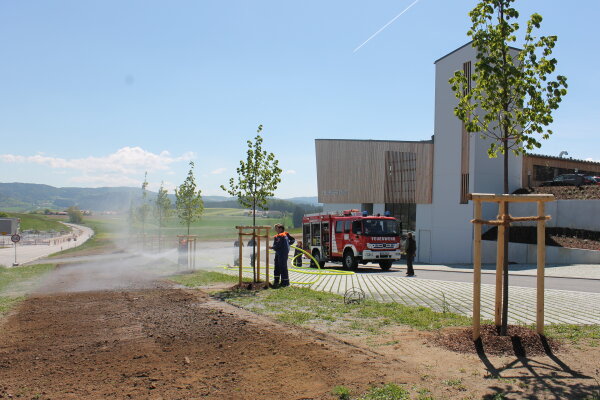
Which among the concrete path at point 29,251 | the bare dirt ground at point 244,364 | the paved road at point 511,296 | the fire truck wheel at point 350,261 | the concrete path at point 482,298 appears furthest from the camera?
the concrete path at point 29,251

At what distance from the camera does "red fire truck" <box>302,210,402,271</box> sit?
2128cm

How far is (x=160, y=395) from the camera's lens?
473 cm

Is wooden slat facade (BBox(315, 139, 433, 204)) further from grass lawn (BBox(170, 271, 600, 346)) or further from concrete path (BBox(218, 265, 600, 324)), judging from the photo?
grass lawn (BBox(170, 271, 600, 346))

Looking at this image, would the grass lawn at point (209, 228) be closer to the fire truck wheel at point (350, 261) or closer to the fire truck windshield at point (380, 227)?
the fire truck wheel at point (350, 261)

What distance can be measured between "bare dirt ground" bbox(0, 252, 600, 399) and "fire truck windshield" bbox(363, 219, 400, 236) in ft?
44.0

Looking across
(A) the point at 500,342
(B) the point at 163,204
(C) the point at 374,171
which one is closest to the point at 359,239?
(A) the point at 500,342

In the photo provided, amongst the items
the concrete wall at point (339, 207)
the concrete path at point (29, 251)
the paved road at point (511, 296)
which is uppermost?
the concrete wall at point (339, 207)

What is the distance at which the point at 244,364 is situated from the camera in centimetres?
568

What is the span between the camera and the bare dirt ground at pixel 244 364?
4789mm

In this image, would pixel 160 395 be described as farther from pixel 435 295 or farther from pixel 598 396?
pixel 435 295

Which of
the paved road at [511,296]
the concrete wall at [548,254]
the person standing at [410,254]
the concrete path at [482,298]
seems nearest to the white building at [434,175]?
the concrete wall at [548,254]

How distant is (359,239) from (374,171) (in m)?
19.7

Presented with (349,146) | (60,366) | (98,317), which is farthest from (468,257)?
(60,366)

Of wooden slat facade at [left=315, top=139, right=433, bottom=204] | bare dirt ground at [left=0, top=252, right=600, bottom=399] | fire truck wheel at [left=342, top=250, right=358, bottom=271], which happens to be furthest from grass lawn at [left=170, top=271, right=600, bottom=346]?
wooden slat facade at [left=315, top=139, right=433, bottom=204]
